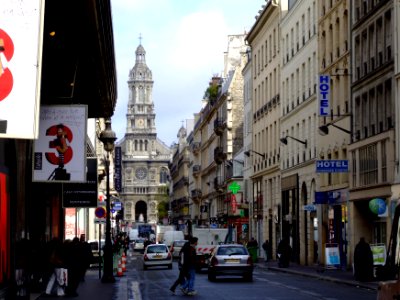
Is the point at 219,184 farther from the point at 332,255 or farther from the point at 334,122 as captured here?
the point at 332,255

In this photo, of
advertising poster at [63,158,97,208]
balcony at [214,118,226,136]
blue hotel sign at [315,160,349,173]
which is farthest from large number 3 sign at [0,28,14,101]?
balcony at [214,118,226,136]

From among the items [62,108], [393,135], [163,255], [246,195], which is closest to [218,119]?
[246,195]

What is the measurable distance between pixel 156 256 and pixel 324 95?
14.3m

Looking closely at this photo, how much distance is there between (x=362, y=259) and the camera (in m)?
42.0

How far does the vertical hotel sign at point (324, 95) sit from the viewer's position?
5728 centimetres

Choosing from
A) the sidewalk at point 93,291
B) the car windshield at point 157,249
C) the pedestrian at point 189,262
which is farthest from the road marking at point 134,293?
the car windshield at point 157,249

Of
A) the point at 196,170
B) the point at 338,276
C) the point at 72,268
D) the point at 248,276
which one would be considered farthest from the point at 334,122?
the point at 196,170

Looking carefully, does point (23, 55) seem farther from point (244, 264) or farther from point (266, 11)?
point (266, 11)

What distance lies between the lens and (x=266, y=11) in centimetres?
8219

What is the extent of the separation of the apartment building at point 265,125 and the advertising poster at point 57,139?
55.7 m

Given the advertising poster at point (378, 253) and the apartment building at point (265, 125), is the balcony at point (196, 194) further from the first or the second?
the advertising poster at point (378, 253)

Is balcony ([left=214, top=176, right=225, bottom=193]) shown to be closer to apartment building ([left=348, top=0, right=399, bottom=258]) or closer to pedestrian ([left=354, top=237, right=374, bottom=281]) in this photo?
apartment building ([left=348, top=0, right=399, bottom=258])

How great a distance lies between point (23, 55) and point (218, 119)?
4259 inches

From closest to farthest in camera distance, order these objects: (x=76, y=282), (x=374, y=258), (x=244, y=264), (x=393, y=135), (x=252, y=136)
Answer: (x=76, y=282), (x=374, y=258), (x=244, y=264), (x=393, y=135), (x=252, y=136)
